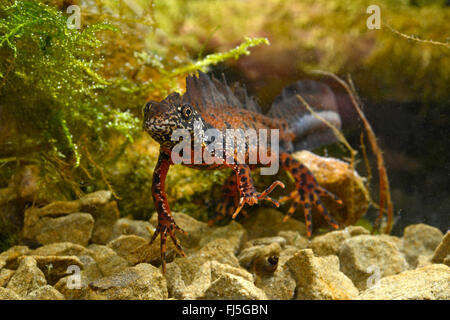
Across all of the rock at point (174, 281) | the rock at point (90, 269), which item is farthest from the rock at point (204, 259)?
the rock at point (90, 269)

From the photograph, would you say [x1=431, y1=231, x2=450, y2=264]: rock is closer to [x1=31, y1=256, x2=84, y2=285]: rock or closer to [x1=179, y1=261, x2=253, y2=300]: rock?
[x1=179, y1=261, x2=253, y2=300]: rock

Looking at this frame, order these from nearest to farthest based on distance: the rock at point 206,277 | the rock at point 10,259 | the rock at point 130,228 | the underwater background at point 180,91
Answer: the rock at point 206,277 → the rock at point 10,259 → the underwater background at point 180,91 → the rock at point 130,228

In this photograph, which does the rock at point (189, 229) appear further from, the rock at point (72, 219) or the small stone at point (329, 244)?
the small stone at point (329, 244)

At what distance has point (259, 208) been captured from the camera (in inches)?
115

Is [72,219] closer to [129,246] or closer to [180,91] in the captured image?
[129,246]

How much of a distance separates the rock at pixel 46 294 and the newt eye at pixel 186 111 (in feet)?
3.55

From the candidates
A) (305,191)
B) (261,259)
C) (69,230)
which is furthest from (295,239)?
(69,230)

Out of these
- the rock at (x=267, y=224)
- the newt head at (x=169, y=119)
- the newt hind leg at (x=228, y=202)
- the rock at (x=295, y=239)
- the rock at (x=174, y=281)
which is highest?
the newt head at (x=169, y=119)

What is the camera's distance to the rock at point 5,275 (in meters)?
1.81

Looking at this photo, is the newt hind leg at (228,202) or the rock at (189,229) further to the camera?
the newt hind leg at (228,202)
